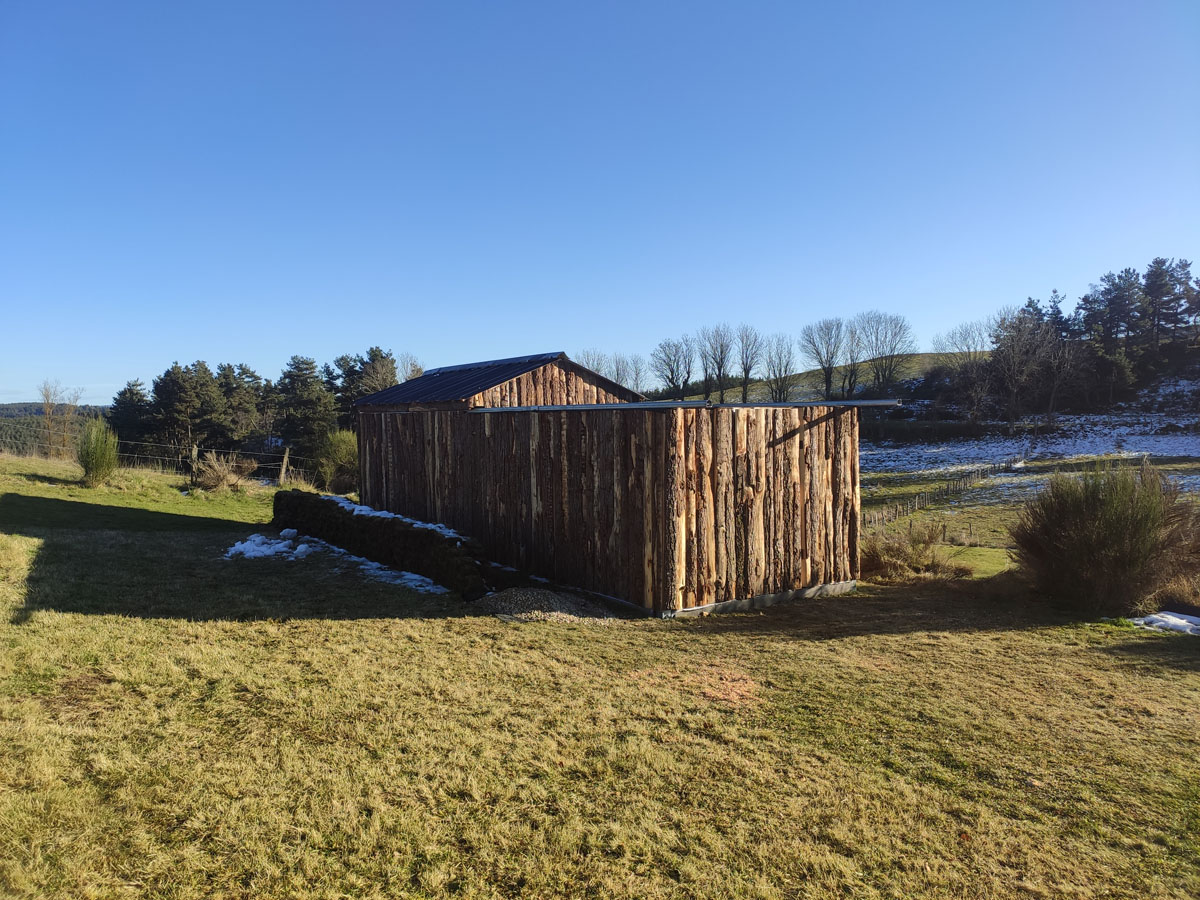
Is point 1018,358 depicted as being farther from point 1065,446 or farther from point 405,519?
point 405,519

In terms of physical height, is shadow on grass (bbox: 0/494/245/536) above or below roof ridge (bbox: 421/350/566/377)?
below

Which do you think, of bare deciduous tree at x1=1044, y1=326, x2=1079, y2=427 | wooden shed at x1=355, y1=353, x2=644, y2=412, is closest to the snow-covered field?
bare deciduous tree at x1=1044, y1=326, x2=1079, y2=427

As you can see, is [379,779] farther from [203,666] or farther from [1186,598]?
[1186,598]

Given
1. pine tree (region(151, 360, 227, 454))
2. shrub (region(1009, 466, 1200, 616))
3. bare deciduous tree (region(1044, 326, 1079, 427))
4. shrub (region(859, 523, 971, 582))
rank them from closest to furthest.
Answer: shrub (region(1009, 466, 1200, 616)), shrub (region(859, 523, 971, 582)), pine tree (region(151, 360, 227, 454)), bare deciduous tree (region(1044, 326, 1079, 427))

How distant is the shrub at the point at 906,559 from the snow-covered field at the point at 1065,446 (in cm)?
2235

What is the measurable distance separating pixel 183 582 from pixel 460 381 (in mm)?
7414

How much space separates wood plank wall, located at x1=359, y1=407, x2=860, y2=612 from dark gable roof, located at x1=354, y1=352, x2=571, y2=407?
2379 mm

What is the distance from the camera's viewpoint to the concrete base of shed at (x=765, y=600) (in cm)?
772

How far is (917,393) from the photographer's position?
182 feet

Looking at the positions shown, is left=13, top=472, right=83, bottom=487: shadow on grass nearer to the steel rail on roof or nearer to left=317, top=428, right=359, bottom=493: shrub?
left=317, top=428, right=359, bottom=493: shrub

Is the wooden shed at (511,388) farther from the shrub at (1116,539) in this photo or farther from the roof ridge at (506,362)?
the shrub at (1116,539)

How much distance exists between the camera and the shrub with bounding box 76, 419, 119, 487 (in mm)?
16438

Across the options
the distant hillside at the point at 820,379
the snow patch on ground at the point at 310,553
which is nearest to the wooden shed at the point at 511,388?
the snow patch on ground at the point at 310,553

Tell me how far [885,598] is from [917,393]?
171 ft
